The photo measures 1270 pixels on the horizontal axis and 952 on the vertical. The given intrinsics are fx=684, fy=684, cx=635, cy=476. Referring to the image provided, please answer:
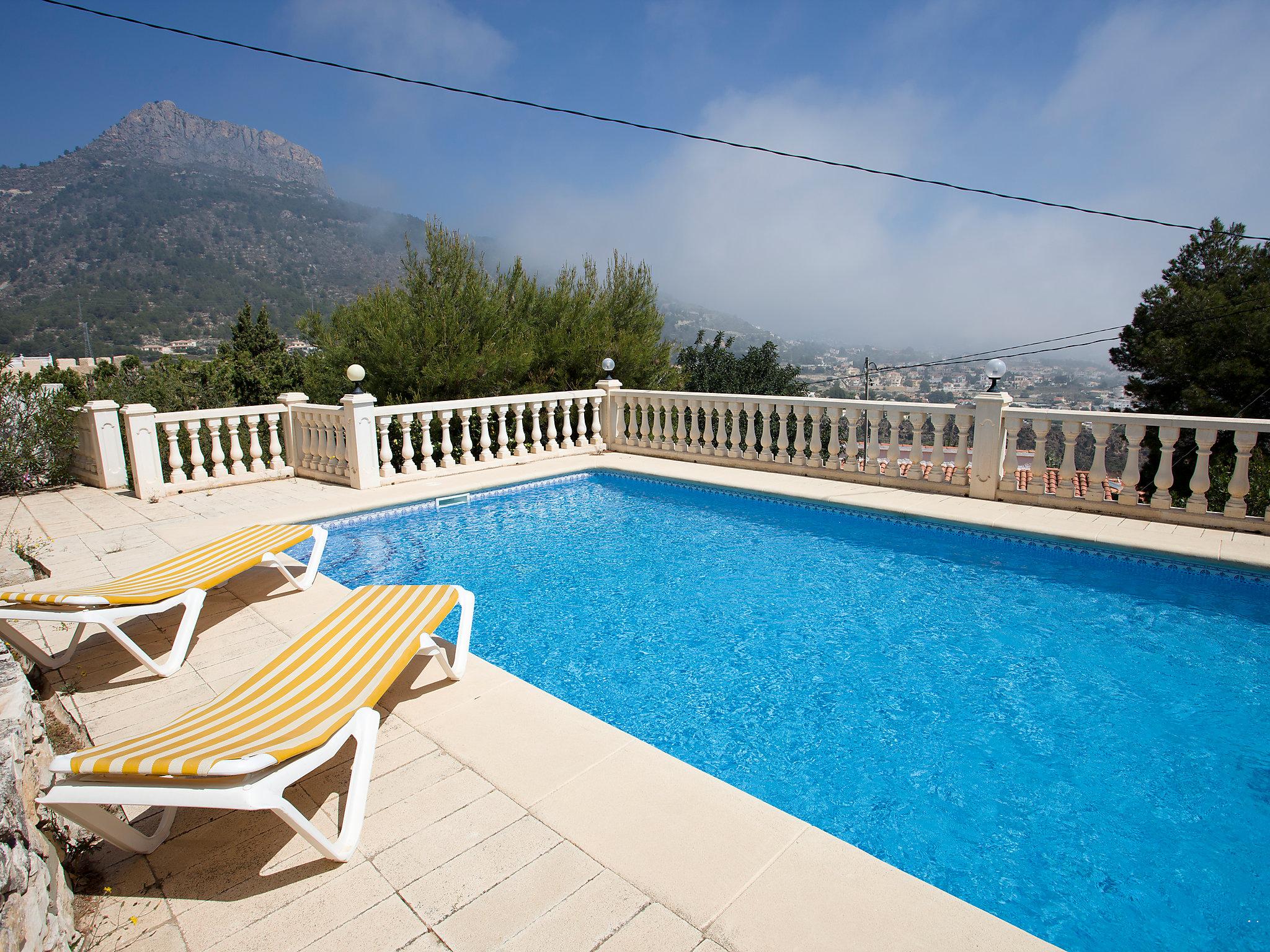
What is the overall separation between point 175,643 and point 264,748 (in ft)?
7.11

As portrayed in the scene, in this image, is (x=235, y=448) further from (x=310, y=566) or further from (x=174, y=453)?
(x=310, y=566)

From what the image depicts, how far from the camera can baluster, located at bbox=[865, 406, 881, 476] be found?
8.32m

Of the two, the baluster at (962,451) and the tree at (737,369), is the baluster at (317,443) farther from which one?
the tree at (737,369)

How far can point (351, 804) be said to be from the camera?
2354 millimetres

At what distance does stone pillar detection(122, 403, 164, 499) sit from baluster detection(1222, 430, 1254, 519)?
11.5 m

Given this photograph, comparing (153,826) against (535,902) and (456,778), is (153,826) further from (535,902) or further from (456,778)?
(535,902)

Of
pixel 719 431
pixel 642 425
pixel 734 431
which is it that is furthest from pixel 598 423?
pixel 734 431

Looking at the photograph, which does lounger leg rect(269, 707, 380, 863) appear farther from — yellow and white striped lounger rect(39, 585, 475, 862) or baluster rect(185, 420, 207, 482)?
baluster rect(185, 420, 207, 482)

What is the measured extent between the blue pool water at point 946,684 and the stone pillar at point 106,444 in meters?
4.43

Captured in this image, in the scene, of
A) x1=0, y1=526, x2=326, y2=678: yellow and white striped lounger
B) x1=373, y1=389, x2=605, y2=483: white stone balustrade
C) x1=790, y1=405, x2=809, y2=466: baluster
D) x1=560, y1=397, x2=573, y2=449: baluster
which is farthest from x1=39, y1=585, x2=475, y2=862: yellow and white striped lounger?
x1=560, y1=397, x2=573, y2=449: baluster

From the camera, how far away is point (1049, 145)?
26.9 meters

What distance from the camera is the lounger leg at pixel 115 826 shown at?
2080 millimetres

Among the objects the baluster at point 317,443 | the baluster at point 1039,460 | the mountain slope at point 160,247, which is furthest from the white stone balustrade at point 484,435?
the mountain slope at point 160,247

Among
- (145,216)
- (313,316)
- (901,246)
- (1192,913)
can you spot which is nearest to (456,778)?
(1192,913)
